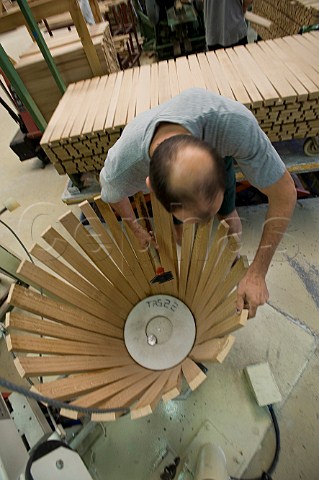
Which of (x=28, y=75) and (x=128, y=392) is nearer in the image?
(x=128, y=392)

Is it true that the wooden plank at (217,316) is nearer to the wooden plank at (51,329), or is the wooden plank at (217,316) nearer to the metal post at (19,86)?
the wooden plank at (51,329)

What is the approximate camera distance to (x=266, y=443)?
119 centimetres

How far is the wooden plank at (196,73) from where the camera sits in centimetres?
167

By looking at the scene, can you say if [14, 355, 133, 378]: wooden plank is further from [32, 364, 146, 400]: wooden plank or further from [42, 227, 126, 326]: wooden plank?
[42, 227, 126, 326]: wooden plank

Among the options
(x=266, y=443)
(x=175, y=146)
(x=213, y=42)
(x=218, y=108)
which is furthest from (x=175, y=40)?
(x=266, y=443)

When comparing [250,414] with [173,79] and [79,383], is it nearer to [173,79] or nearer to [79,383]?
[79,383]

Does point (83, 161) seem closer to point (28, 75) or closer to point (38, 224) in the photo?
point (28, 75)

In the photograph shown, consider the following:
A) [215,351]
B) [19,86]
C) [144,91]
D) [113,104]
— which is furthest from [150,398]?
[19,86]

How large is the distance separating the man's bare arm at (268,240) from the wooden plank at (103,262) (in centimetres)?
57

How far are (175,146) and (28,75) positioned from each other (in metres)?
1.81

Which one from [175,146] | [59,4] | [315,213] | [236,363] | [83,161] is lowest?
[315,213]

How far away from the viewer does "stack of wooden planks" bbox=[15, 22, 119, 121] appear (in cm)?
194

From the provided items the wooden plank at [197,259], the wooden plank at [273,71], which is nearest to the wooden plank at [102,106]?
the wooden plank at [197,259]

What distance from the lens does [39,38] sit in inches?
67.8
